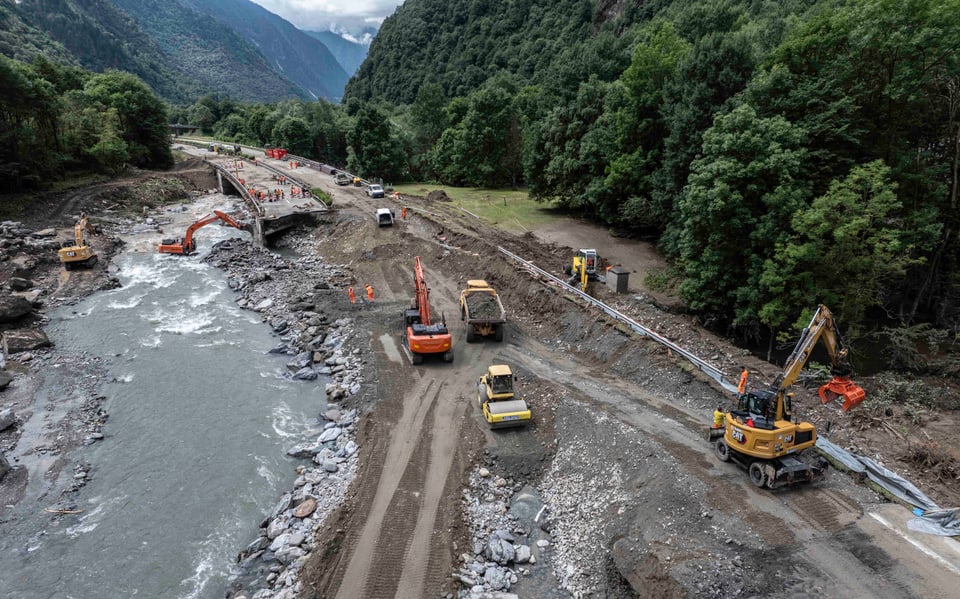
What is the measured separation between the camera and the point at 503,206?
51750mm

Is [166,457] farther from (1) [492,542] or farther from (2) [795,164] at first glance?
(2) [795,164]

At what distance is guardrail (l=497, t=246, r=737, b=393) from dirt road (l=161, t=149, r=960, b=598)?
496 mm

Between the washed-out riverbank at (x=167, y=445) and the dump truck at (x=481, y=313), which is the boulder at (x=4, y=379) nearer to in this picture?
the washed-out riverbank at (x=167, y=445)

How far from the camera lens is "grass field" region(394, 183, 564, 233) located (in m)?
46.3

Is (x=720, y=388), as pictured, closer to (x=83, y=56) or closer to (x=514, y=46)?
(x=514, y=46)

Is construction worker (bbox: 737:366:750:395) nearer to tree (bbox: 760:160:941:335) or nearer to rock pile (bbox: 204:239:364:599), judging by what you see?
tree (bbox: 760:160:941:335)

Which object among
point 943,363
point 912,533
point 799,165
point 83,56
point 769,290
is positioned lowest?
point 912,533

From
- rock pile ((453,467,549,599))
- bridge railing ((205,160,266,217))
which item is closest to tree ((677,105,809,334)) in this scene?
rock pile ((453,467,549,599))

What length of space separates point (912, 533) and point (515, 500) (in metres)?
10.5

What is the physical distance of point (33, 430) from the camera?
2031 cm

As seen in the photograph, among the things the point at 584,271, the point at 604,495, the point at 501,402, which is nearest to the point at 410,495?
the point at 501,402

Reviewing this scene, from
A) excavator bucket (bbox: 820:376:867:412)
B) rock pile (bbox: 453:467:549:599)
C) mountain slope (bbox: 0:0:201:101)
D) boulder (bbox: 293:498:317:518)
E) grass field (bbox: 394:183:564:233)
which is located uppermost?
mountain slope (bbox: 0:0:201:101)

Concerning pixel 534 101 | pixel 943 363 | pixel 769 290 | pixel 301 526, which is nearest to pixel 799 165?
pixel 769 290

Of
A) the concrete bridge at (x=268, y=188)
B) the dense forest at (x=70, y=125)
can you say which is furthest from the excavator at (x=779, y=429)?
the dense forest at (x=70, y=125)
